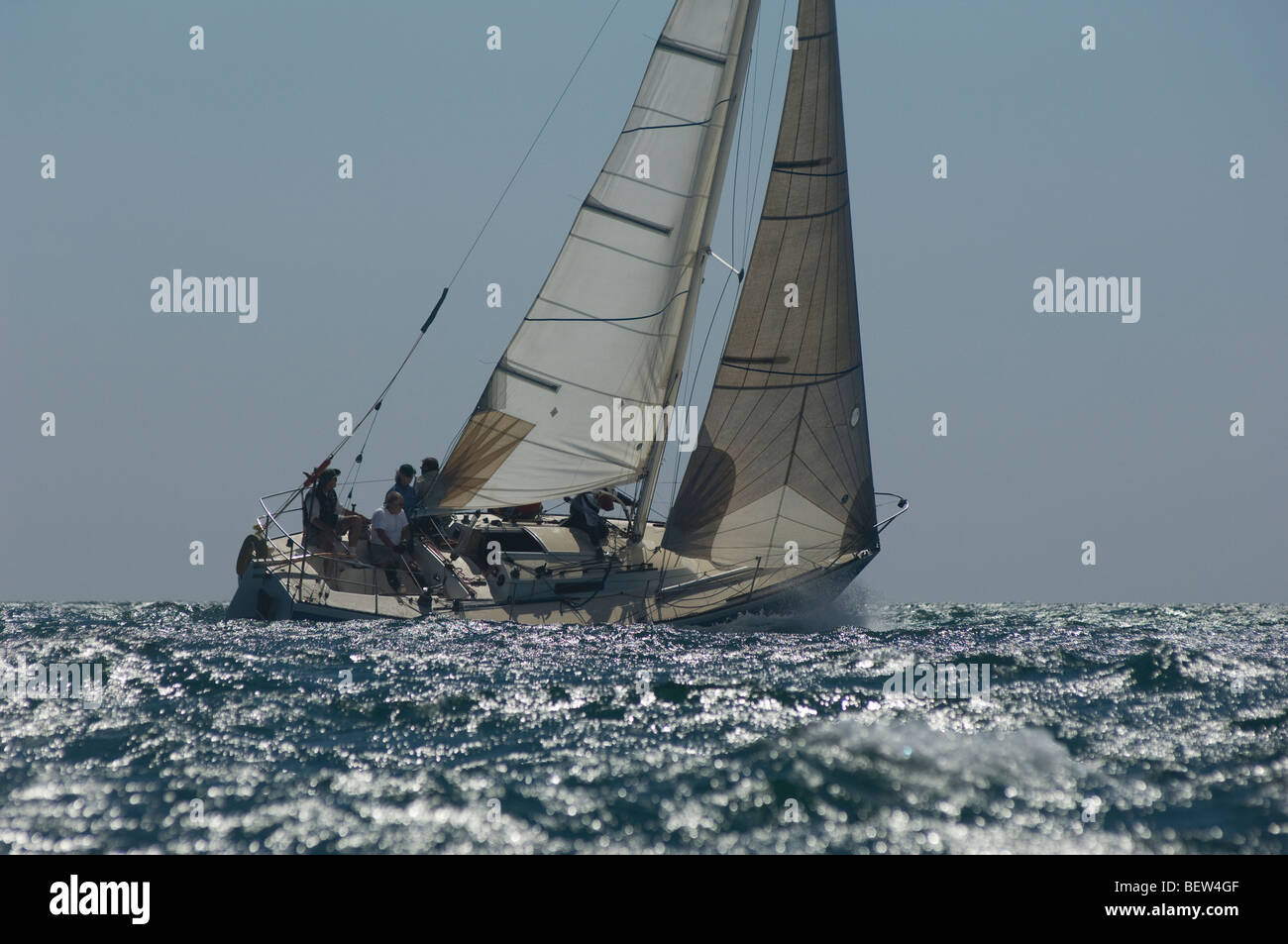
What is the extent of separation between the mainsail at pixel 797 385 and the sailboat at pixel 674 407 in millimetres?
28

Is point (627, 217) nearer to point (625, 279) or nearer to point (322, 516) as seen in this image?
point (625, 279)

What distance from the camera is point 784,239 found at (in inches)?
719

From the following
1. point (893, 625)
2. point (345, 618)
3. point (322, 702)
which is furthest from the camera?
point (893, 625)

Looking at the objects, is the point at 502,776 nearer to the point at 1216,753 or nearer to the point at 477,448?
the point at 1216,753

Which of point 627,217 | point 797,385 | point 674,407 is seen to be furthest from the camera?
point 674,407

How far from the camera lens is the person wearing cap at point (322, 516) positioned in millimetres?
18547

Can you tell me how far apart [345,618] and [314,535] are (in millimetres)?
2781

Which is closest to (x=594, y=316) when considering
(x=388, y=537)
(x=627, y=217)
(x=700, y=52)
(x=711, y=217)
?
(x=627, y=217)

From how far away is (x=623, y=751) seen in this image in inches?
363

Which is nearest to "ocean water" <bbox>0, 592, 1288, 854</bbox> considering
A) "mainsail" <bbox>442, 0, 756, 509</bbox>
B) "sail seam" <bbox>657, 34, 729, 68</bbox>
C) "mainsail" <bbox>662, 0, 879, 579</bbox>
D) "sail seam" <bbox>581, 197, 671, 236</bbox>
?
"mainsail" <bbox>662, 0, 879, 579</bbox>

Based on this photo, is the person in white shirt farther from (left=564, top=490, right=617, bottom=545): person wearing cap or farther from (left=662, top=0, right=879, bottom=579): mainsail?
(left=662, top=0, right=879, bottom=579): mainsail

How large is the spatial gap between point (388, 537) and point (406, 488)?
1.42m

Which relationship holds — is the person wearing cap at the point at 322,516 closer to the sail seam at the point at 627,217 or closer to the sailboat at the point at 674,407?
the sailboat at the point at 674,407
